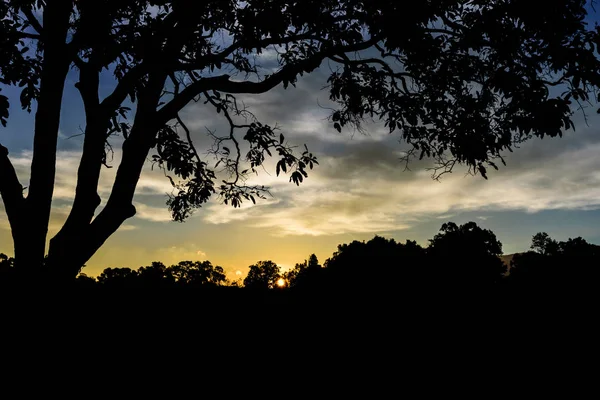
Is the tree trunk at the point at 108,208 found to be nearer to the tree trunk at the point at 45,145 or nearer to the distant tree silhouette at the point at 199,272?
the tree trunk at the point at 45,145

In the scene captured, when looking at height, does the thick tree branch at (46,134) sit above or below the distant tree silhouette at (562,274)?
above

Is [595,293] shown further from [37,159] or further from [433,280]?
[37,159]

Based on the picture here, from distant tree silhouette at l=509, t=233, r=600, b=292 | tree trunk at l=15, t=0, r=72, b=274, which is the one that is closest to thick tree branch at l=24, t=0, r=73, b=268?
tree trunk at l=15, t=0, r=72, b=274

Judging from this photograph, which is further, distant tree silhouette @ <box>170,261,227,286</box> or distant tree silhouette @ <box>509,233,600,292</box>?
distant tree silhouette @ <box>170,261,227,286</box>

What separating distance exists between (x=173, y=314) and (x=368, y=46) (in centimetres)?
662

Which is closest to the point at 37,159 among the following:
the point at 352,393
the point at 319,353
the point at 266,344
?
the point at 266,344

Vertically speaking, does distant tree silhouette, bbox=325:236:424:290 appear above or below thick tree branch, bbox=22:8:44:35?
below

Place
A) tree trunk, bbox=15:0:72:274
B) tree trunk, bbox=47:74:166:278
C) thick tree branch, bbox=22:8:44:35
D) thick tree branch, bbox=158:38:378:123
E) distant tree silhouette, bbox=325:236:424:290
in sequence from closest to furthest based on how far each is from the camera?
tree trunk, bbox=15:0:72:274 → tree trunk, bbox=47:74:166:278 → thick tree branch, bbox=158:38:378:123 → thick tree branch, bbox=22:8:44:35 → distant tree silhouette, bbox=325:236:424:290

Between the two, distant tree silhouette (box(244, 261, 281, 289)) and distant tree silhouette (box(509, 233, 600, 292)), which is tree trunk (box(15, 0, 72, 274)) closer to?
distant tree silhouette (box(509, 233, 600, 292))

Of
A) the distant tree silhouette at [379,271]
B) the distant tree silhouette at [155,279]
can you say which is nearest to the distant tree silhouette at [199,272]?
the distant tree silhouette at [155,279]

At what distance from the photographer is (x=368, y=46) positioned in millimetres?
10078

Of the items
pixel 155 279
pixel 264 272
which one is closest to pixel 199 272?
pixel 264 272

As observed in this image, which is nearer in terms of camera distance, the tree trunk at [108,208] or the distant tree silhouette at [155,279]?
the tree trunk at [108,208]

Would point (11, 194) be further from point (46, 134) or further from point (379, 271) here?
point (379, 271)
